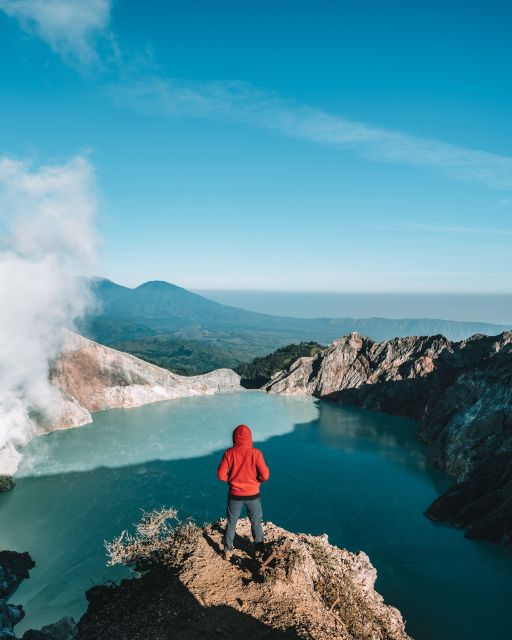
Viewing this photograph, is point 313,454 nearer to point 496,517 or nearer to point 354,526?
point 354,526

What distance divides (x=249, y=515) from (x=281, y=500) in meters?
22.7

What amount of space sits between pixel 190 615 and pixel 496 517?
2291 cm

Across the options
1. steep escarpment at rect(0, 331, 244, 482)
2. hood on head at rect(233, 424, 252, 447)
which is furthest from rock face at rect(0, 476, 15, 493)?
hood on head at rect(233, 424, 252, 447)

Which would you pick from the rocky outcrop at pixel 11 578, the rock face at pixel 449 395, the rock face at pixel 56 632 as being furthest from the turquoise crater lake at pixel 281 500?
the rock face at pixel 56 632

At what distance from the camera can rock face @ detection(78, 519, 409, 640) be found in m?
8.24

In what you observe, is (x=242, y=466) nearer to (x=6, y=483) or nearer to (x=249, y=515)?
(x=249, y=515)

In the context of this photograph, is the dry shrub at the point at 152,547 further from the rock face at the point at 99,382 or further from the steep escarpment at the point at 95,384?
the rock face at the point at 99,382

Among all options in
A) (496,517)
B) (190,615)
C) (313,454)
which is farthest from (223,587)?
(313,454)

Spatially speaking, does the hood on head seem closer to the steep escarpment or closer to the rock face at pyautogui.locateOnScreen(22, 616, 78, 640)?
the rock face at pyautogui.locateOnScreen(22, 616, 78, 640)

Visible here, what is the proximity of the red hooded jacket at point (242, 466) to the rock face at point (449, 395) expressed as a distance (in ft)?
69.8

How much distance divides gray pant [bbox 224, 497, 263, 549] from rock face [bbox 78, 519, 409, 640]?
0.48m

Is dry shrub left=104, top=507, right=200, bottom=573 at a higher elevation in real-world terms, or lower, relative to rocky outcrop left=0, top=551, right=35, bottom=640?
higher

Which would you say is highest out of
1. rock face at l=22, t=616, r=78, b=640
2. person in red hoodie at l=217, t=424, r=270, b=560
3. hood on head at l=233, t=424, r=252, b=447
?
hood on head at l=233, t=424, r=252, b=447

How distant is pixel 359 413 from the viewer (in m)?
59.7
